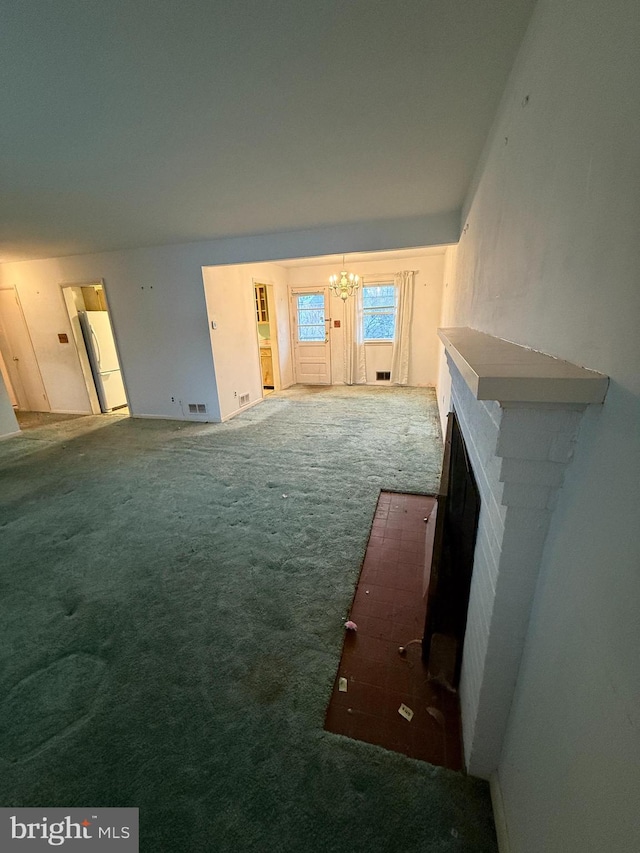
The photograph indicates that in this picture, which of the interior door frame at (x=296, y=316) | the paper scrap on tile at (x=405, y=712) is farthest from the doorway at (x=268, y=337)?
the paper scrap on tile at (x=405, y=712)

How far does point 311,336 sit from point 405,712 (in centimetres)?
660

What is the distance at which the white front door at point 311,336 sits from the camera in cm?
681

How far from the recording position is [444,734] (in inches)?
48.4

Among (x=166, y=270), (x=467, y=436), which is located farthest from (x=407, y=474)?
(x=166, y=270)

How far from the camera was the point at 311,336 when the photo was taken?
23.2 feet

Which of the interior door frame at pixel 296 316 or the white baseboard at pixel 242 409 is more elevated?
the interior door frame at pixel 296 316

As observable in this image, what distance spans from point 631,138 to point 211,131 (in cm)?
205

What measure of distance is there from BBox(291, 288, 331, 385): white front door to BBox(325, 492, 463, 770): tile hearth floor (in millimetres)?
5462

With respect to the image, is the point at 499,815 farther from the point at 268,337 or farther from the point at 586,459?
the point at 268,337

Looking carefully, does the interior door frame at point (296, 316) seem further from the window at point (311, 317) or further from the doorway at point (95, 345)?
the doorway at point (95, 345)

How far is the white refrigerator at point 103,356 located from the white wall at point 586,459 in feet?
19.9

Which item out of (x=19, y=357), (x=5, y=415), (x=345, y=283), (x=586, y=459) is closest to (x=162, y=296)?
(x=5, y=415)

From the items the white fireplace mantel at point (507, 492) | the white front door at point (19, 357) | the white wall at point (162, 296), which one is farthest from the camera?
the white front door at point (19, 357)

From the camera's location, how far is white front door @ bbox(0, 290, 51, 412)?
5.50m
